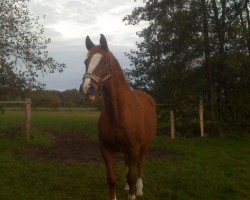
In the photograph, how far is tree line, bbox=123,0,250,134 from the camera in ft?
56.5

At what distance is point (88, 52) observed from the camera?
5520 millimetres

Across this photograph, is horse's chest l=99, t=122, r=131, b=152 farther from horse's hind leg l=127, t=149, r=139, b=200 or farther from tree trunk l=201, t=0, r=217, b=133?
tree trunk l=201, t=0, r=217, b=133

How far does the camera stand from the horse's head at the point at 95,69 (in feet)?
16.5

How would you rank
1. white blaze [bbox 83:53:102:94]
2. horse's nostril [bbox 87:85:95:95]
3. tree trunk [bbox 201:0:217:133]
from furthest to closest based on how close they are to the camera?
1. tree trunk [bbox 201:0:217:133]
2. white blaze [bbox 83:53:102:94]
3. horse's nostril [bbox 87:85:95:95]

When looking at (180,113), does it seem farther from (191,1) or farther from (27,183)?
(27,183)

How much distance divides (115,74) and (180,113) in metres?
12.4

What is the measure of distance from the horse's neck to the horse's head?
23 cm

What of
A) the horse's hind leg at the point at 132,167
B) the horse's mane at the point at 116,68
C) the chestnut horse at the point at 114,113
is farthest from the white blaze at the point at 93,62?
the horse's hind leg at the point at 132,167

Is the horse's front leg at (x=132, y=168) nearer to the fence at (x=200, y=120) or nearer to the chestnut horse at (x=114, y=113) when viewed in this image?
the chestnut horse at (x=114, y=113)

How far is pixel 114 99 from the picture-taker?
5789 millimetres

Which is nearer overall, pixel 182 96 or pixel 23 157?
pixel 23 157

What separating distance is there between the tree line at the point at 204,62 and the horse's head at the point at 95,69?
1200 centimetres

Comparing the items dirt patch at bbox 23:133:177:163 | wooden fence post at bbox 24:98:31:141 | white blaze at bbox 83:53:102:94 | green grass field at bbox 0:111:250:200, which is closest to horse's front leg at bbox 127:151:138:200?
green grass field at bbox 0:111:250:200

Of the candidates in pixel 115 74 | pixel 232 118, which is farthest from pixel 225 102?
pixel 115 74
